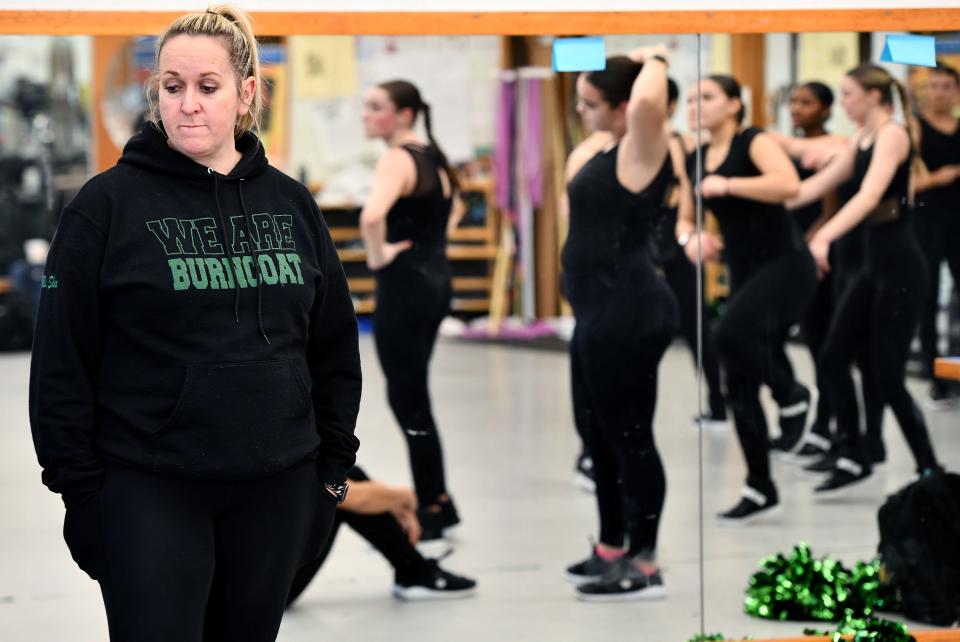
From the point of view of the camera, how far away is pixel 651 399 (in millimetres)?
3318

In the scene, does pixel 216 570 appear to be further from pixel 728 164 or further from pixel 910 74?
pixel 910 74

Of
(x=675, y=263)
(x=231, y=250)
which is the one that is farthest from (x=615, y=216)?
(x=231, y=250)

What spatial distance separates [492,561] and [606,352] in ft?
2.53

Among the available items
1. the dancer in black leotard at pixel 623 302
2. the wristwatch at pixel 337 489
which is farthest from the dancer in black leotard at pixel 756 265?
the wristwatch at pixel 337 489

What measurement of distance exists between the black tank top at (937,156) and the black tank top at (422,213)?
1.30 metres

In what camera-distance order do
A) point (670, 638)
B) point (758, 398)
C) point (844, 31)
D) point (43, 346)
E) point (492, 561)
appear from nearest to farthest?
1. point (43, 346)
2. point (844, 31)
3. point (670, 638)
4. point (758, 398)
5. point (492, 561)

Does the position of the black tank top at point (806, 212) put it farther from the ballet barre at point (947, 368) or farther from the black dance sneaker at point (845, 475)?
the black dance sneaker at point (845, 475)

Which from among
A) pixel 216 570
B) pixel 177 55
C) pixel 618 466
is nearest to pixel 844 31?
pixel 618 466

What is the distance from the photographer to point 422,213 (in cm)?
388

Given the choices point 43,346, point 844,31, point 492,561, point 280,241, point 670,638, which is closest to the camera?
point 43,346

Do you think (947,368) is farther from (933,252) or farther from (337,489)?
(337,489)

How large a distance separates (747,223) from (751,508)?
29.5 inches

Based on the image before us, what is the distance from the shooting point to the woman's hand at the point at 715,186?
3.30m

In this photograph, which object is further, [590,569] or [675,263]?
[590,569]
